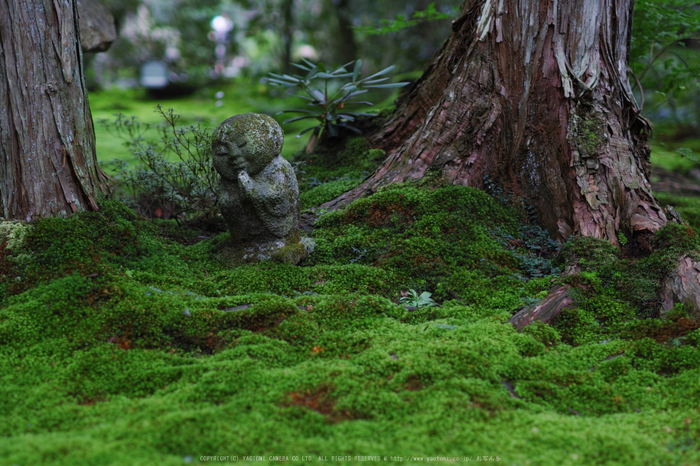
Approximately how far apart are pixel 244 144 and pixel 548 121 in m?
2.91

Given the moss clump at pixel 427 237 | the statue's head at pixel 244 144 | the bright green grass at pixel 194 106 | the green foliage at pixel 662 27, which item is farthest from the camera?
the bright green grass at pixel 194 106

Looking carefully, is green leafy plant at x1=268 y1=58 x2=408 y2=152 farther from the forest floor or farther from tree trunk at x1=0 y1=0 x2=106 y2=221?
tree trunk at x1=0 y1=0 x2=106 y2=221

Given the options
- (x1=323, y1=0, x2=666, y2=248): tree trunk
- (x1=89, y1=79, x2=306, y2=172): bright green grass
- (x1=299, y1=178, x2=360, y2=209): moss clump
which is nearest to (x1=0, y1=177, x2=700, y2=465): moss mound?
(x1=323, y1=0, x2=666, y2=248): tree trunk

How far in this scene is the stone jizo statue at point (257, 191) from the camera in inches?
146

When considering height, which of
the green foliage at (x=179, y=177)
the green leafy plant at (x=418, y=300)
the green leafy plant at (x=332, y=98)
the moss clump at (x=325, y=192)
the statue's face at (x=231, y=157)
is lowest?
the green leafy plant at (x=418, y=300)

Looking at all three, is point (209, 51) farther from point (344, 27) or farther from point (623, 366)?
point (623, 366)

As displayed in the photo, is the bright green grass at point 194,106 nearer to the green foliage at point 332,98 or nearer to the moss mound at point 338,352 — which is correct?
the green foliage at point 332,98

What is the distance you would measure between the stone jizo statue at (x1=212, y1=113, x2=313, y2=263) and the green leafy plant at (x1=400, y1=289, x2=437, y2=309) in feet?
3.25

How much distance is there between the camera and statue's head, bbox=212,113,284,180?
12.1 ft

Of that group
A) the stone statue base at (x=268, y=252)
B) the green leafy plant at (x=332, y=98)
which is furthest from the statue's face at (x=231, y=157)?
the green leafy plant at (x=332, y=98)

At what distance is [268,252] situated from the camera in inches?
156

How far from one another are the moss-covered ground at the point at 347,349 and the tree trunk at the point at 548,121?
19.2 inches

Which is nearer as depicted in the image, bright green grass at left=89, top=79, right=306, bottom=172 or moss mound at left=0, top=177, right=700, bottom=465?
moss mound at left=0, top=177, right=700, bottom=465

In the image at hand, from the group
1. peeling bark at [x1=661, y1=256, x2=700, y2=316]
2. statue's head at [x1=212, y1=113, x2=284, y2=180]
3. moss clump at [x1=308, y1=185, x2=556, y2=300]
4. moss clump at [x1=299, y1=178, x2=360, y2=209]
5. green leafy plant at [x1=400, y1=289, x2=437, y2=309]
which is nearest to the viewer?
peeling bark at [x1=661, y1=256, x2=700, y2=316]
